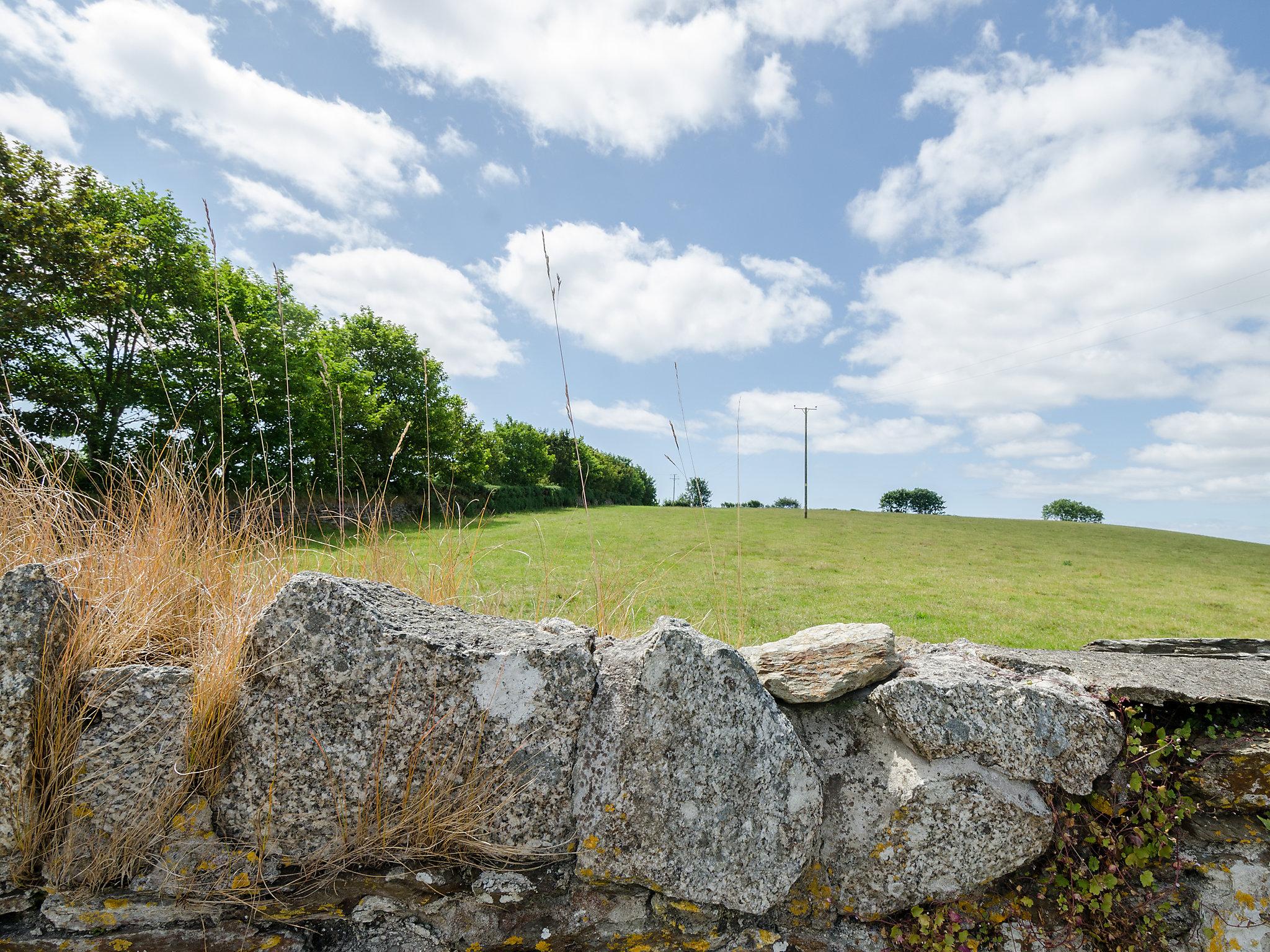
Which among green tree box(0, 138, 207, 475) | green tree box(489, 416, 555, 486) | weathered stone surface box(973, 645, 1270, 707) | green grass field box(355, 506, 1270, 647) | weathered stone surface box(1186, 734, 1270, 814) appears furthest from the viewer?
green tree box(489, 416, 555, 486)

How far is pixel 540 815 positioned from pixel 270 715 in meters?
1.06

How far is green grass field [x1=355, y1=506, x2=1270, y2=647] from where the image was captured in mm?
5812

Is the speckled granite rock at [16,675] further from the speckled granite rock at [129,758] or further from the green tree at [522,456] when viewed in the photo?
the green tree at [522,456]

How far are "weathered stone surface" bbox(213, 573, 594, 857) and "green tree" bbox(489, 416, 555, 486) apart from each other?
44.7 meters

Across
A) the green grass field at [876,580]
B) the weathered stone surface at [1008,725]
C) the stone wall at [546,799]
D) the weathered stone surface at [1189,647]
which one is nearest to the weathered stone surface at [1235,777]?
the stone wall at [546,799]

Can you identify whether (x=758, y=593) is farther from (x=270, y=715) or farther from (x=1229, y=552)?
(x=1229, y=552)

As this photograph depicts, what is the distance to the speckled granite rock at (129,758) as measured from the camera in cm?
203

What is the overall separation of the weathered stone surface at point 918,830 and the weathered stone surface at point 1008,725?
9cm

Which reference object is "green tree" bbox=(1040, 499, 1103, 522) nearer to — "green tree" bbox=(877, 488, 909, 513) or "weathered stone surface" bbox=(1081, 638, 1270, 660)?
"green tree" bbox=(877, 488, 909, 513)

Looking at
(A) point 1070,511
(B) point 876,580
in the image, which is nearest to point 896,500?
(A) point 1070,511

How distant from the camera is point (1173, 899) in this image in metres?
2.50

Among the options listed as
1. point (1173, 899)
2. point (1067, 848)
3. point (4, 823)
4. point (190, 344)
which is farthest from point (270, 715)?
point (190, 344)

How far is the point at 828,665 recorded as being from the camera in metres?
2.71

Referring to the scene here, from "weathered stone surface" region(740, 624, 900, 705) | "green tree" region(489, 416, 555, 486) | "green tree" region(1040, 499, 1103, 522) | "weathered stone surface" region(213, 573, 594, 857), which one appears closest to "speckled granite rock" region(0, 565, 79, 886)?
"weathered stone surface" region(213, 573, 594, 857)
